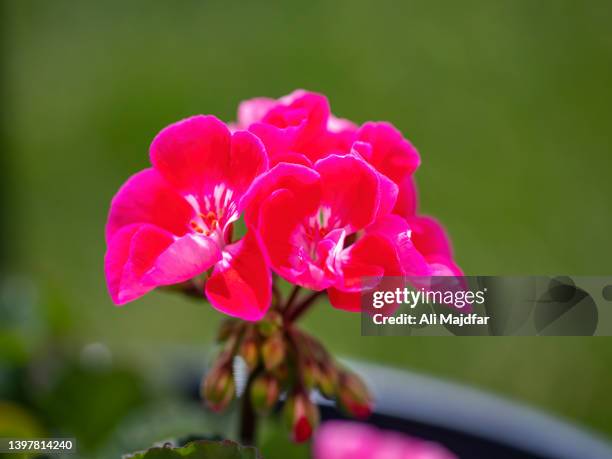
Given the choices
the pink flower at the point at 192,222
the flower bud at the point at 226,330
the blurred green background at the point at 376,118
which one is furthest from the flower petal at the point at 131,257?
the blurred green background at the point at 376,118

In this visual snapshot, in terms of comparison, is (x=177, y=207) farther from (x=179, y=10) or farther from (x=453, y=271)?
(x=179, y=10)


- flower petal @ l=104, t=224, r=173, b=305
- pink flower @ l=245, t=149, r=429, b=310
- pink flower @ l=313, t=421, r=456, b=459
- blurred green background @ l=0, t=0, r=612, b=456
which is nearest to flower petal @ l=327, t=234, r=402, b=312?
pink flower @ l=245, t=149, r=429, b=310

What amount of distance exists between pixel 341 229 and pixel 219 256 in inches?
2.7

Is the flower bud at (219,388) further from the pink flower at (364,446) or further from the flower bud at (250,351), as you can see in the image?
the pink flower at (364,446)

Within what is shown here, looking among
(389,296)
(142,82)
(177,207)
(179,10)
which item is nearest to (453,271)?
(389,296)

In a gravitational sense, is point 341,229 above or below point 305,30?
below

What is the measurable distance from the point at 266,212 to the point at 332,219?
0.05 m

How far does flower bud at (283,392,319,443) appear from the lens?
0.58 metres

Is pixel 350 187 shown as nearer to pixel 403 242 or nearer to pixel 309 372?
pixel 403 242

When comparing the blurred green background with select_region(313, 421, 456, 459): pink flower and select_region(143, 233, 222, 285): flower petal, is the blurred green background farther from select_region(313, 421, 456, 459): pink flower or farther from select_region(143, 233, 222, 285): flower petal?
select_region(143, 233, 222, 285): flower petal

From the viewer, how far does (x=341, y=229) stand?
50 cm

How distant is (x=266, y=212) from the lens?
0.48m

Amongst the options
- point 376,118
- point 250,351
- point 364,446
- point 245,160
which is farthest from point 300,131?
point 376,118

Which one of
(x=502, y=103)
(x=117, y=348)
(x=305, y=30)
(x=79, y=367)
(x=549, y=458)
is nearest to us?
(x=549, y=458)
